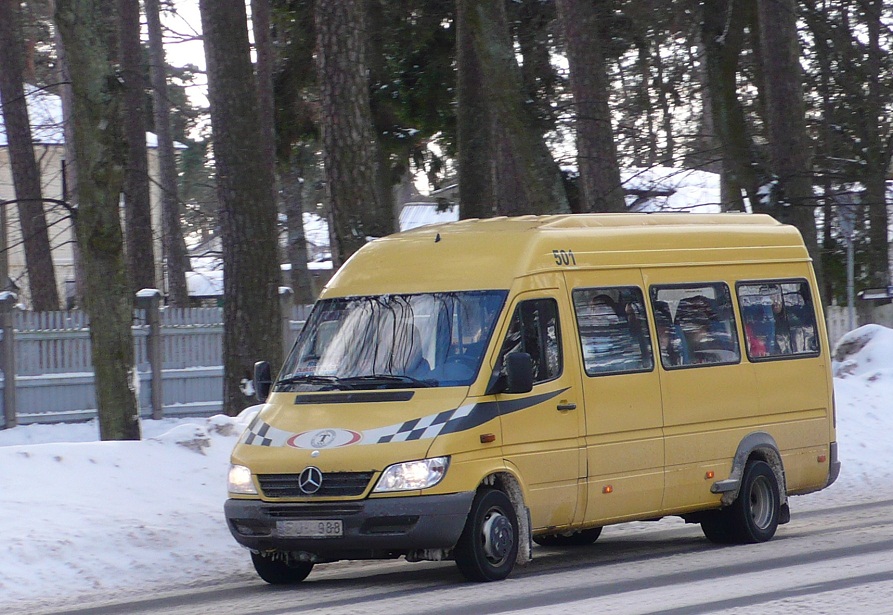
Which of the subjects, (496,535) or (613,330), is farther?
(613,330)

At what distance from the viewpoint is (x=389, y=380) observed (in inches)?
361

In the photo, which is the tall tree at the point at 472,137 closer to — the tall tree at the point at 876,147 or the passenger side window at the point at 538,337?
the tall tree at the point at 876,147

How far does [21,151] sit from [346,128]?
1325 centimetres

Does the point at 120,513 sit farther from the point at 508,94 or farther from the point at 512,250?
the point at 508,94

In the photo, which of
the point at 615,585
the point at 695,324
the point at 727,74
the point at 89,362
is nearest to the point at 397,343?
the point at 615,585

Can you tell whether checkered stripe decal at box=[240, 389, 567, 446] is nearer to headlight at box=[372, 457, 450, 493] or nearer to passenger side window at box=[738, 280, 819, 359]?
headlight at box=[372, 457, 450, 493]

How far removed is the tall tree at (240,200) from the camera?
16094mm

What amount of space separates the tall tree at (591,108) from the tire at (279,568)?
33.7 ft

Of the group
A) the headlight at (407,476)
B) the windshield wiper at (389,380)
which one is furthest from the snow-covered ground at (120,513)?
the headlight at (407,476)

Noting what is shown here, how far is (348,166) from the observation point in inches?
591

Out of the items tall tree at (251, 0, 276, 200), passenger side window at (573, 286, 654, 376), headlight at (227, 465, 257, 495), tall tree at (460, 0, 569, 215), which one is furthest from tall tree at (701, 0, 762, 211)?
headlight at (227, 465, 257, 495)

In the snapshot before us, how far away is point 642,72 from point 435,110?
4263mm

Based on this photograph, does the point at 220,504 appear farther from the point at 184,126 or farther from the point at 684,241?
the point at 184,126

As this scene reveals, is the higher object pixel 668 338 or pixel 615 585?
pixel 668 338
